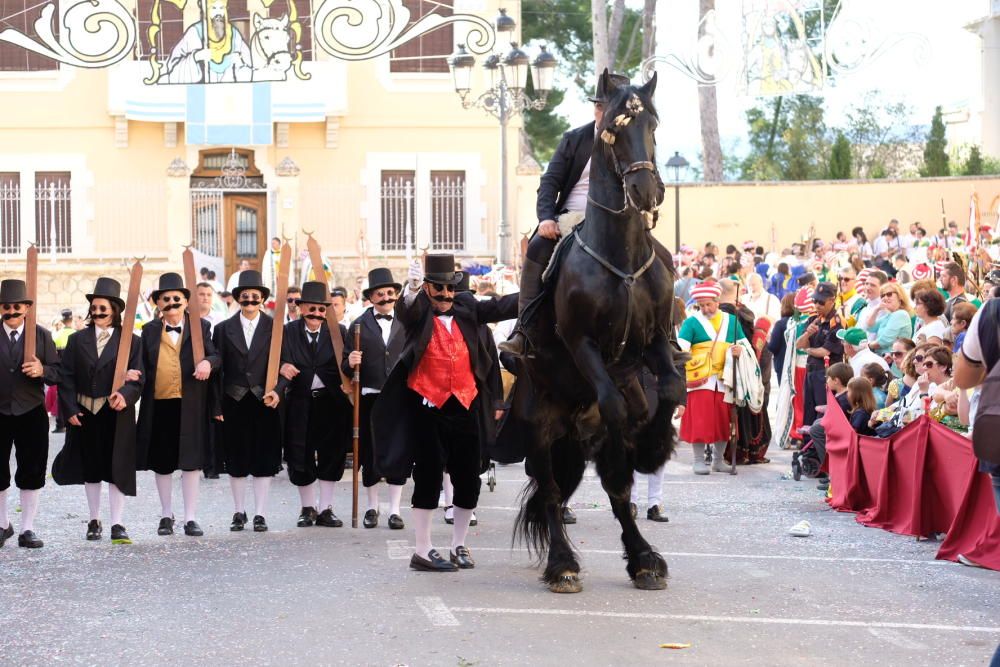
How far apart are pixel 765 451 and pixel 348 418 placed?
5.42 meters

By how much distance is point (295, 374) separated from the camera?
37.8 feet

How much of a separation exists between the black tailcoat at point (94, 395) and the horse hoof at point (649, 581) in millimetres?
3947

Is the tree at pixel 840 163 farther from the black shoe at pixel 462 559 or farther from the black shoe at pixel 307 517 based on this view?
the black shoe at pixel 462 559

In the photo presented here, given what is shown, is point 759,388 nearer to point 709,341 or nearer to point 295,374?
point 709,341

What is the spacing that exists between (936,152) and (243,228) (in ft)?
55.2

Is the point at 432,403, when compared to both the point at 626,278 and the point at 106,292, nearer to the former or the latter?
the point at 626,278

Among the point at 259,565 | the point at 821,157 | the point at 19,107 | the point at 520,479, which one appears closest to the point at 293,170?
the point at 19,107

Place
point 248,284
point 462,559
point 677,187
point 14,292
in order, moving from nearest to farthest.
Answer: point 462,559 < point 14,292 < point 248,284 < point 677,187

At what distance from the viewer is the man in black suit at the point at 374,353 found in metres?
11.7

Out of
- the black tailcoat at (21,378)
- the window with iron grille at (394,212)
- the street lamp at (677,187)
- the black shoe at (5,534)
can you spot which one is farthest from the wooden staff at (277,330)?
the window with iron grille at (394,212)

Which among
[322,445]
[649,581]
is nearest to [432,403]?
[649,581]

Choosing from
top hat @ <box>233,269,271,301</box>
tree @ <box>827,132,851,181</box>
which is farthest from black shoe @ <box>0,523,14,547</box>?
tree @ <box>827,132,851,181</box>

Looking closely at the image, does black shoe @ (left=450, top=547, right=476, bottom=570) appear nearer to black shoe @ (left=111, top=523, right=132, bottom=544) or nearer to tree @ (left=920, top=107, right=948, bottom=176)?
black shoe @ (left=111, top=523, right=132, bottom=544)

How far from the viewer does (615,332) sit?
28.8 feet
